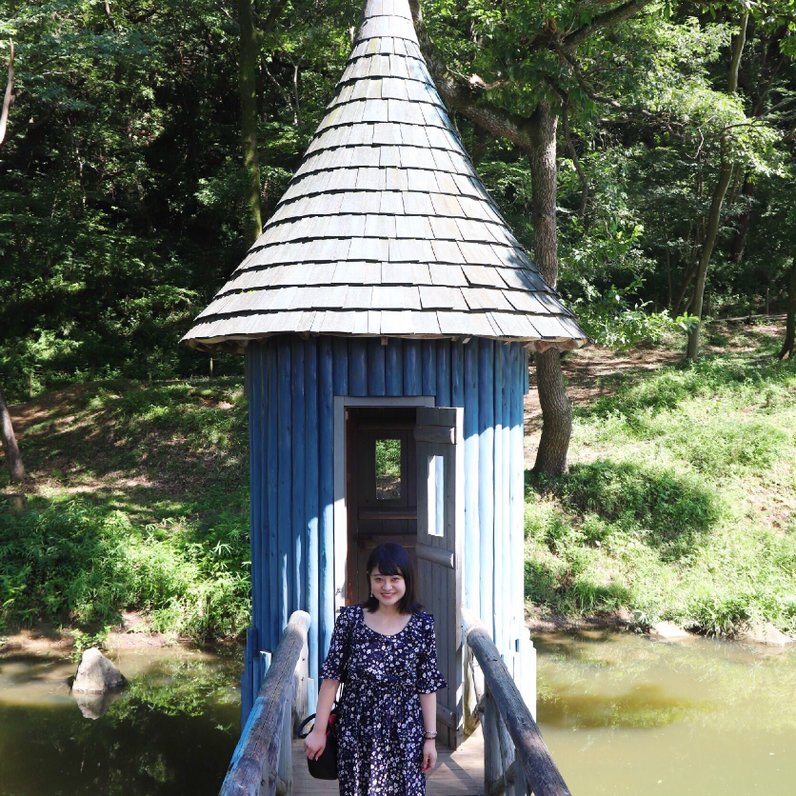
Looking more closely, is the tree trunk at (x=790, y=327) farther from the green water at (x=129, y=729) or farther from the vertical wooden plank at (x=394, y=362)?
the vertical wooden plank at (x=394, y=362)

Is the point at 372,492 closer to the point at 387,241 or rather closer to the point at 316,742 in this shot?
the point at 387,241

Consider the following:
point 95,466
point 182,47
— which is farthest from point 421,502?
point 182,47

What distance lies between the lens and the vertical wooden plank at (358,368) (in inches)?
220

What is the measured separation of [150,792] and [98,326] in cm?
1585

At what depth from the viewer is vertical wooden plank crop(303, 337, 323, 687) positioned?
5.58 m

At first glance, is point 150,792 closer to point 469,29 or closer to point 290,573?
point 290,573

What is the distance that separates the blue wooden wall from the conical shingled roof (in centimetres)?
35

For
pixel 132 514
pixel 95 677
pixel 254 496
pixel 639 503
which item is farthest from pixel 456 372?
pixel 132 514

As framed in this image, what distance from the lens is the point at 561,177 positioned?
14805 millimetres

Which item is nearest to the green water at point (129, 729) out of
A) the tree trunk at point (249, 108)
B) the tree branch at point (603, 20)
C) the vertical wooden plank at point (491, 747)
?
the vertical wooden plank at point (491, 747)

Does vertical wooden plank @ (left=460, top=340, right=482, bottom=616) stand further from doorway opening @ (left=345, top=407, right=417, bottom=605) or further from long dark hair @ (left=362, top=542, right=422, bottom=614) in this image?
doorway opening @ (left=345, top=407, right=417, bottom=605)

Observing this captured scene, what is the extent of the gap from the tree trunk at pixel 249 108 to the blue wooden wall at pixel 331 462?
12.0 meters

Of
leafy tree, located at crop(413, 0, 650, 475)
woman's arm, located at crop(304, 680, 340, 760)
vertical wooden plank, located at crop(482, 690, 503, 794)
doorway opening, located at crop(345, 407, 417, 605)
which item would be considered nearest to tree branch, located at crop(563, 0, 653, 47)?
leafy tree, located at crop(413, 0, 650, 475)

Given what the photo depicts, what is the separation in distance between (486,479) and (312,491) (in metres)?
1.12
